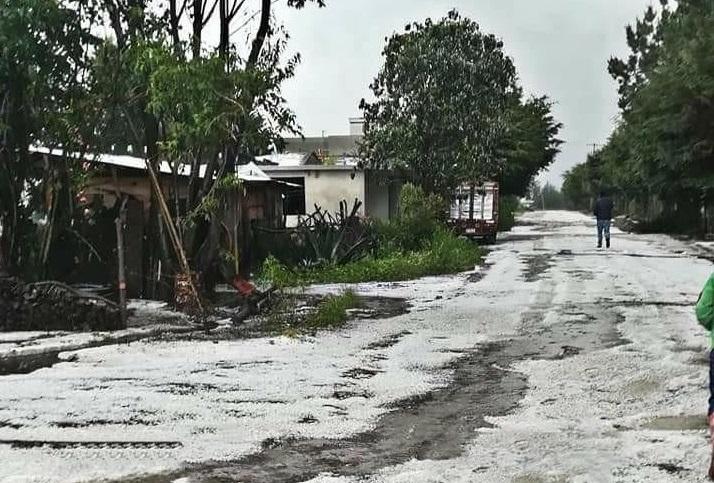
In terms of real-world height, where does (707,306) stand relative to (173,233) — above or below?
below

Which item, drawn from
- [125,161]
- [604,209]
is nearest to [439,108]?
[604,209]

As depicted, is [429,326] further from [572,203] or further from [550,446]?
[572,203]

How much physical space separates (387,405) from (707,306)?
9.83 ft

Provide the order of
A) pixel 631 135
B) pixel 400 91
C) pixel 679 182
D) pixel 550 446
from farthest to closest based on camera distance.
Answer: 1. pixel 631 135
2. pixel 679 182
3. pixel 400 91
4. pixel 550 446

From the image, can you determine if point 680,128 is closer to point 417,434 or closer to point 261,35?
point 261,35

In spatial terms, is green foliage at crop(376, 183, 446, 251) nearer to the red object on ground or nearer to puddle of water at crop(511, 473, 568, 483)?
the red object on ground

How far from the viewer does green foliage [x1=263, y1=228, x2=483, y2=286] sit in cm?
1902

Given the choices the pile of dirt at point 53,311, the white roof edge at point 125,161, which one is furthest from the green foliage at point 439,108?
the pile of dirt at point 53,311

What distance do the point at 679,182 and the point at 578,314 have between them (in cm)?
2193

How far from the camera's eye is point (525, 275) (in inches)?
776

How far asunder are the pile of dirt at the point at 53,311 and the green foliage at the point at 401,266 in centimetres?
451

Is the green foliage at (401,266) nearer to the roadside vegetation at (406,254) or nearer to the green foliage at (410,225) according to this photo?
the roadside vegetation at (406,254)

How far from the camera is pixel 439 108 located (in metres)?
28.9

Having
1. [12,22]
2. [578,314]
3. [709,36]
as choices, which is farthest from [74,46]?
[709,36]
